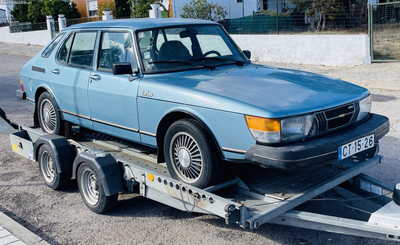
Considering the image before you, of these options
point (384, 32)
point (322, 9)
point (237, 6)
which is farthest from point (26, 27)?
point (384, 32)

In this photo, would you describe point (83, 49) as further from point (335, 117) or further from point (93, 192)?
point (335, 117)

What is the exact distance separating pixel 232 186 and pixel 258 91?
3.20ft

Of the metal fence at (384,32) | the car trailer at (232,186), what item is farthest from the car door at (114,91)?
the metal fence at (384,32)

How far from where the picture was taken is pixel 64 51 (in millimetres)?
6070

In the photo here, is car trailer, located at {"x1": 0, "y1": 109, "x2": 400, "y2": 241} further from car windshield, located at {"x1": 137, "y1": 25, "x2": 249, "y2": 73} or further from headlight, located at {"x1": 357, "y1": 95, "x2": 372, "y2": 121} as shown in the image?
car windshield, located at {"x1": 137, "y1": 25, "x2": 249, "y2": 73}

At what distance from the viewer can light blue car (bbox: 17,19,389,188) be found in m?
3.75

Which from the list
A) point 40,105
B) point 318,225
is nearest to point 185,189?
point 318,225

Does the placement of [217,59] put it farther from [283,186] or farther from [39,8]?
[39,8]

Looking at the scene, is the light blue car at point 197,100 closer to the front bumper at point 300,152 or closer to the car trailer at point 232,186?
the front bumper at point 300,152

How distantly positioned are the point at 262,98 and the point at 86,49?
2820 mm

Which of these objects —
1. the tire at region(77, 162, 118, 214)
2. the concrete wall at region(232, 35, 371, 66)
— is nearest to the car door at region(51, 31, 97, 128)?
the tire at region(77, 162, 118, 214)

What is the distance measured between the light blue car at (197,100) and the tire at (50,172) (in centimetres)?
59

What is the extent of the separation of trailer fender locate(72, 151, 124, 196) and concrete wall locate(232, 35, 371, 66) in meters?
12.4

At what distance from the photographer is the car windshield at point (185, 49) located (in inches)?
194
